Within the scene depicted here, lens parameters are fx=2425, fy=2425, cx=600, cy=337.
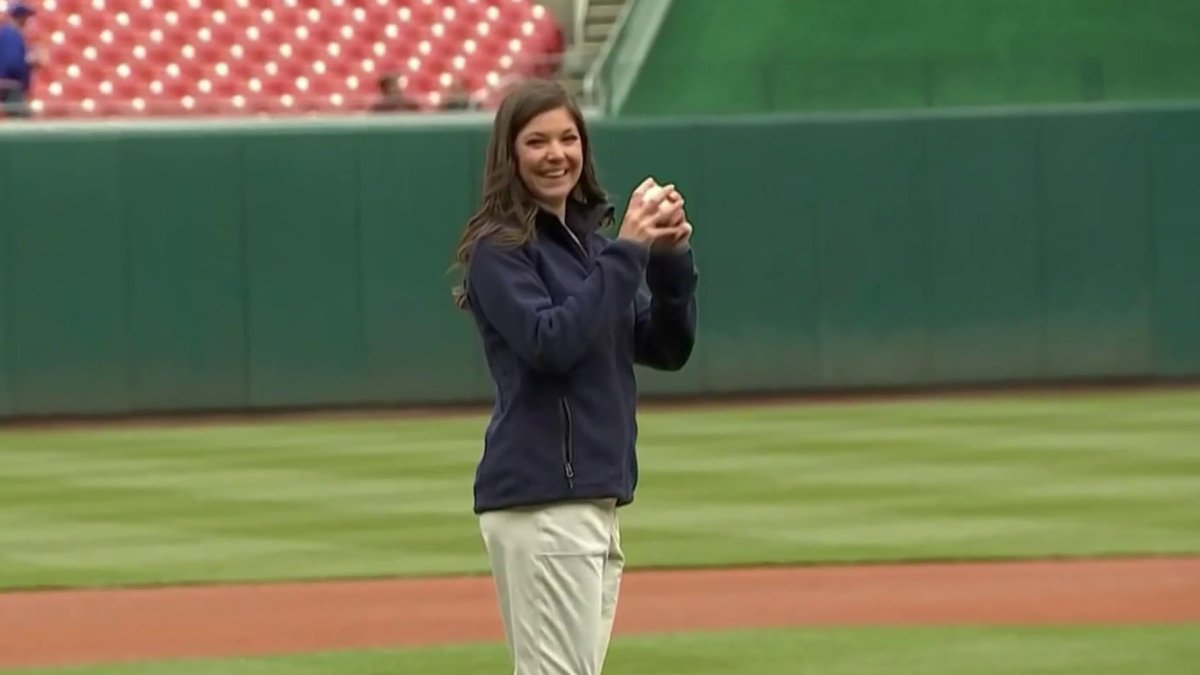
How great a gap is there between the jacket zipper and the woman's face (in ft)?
1.17

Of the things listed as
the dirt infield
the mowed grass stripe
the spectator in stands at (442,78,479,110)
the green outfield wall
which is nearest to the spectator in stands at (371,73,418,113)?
the spectator in stands at (442,78,479,110)

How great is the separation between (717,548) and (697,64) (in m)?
9.87

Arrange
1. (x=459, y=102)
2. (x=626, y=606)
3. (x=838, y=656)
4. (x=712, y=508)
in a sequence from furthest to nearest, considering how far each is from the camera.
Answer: (x=459, y=102) < (x=712, y=508) < (x=626, y=606) < (x=838, y=656)

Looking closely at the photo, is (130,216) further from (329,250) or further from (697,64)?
(697,64)

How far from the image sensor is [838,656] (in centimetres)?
742

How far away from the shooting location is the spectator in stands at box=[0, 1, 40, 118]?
18375 millimetres

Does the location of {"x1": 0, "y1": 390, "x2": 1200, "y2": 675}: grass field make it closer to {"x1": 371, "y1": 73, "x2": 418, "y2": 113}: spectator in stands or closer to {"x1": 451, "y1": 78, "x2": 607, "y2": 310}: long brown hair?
{"x1": 371, "y1": 73, "x2": 418, "y2": 113}: spectator in stands

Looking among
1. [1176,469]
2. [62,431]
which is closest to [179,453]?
[62,431]

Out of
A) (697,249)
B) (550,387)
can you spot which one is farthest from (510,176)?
(697,249)

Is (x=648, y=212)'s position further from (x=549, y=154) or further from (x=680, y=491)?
(x=680, y=491)

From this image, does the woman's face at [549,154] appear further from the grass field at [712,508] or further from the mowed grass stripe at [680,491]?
the mowed grass stripe at [680,491]

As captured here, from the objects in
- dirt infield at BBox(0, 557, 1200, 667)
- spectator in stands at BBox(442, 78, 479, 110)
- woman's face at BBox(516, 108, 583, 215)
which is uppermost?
woman's face at BBox(516, 108, 583, 215)

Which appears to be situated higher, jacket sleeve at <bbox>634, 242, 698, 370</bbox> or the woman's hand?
the woman's hand

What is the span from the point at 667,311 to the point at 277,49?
53.6ft
